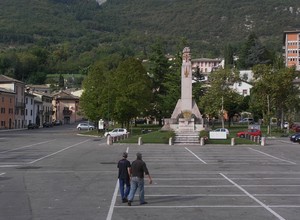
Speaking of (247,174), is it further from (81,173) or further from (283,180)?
(81,173)

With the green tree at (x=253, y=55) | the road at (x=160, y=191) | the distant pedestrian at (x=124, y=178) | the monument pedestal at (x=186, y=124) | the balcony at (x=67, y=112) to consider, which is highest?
the green tree at (x=253, y=55)

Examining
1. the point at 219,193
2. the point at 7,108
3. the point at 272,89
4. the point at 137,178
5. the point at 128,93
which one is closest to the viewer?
the point at 137,178

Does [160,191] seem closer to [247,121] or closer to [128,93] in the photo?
[128,93]

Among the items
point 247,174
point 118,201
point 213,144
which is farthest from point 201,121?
point 118,201

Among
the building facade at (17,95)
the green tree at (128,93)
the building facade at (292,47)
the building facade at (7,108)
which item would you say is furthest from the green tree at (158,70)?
the building facade at (292,47)

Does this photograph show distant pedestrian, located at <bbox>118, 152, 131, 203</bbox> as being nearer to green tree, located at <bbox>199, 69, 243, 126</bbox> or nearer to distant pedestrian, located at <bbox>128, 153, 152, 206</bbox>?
distant pedestrian, located at <bbox>128, 153, 152, 206</bbox>

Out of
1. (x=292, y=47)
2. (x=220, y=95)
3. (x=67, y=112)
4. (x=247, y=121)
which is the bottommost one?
(x=247, y=121)

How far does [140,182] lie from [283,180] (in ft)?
30.9

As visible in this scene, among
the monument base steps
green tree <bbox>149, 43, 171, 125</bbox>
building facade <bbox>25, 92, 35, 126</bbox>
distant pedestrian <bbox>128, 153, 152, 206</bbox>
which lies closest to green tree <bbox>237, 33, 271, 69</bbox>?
green tree <bbox>149, 43, 171, 125</bbox>

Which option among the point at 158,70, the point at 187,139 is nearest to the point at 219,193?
the point at 187,139

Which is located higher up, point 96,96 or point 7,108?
point 96,96

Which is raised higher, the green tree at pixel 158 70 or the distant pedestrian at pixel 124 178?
the green tree at pixel 158 70

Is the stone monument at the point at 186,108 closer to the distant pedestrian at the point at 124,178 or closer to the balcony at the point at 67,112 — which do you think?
the distant pedestrian at the point at 124,178

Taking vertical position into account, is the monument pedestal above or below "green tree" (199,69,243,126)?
below
